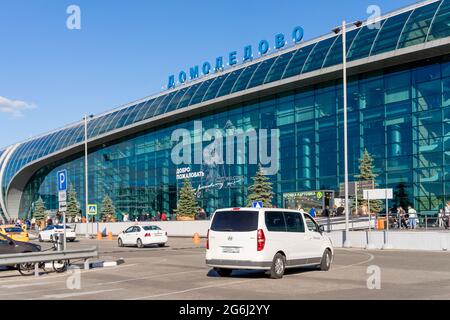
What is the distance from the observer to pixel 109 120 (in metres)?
77.2

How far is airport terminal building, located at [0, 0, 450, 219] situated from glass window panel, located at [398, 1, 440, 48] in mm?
96

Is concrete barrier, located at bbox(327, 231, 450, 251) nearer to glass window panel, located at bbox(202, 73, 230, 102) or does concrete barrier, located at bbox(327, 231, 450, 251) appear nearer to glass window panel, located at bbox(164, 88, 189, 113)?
glass window panel, located at bbox(202, 73, 230, 102)

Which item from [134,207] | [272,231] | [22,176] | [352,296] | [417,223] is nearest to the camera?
[352,296]

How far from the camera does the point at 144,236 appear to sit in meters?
36.3

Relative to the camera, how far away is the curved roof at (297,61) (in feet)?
146

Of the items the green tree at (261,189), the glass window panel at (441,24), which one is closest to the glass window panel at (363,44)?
the glass window panel at (441,24)

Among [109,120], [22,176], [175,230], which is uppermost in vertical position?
[109,120]

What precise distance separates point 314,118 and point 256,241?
38.8 meters

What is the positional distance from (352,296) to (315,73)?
39.5 m

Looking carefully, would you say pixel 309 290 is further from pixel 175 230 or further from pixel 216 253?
pixel 175 230

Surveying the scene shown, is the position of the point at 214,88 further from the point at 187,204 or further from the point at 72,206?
the point at 72,206

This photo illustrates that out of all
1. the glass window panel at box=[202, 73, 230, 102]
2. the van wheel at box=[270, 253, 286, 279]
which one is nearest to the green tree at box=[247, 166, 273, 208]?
the glass window panel at box=[202, 73, 230, 102]

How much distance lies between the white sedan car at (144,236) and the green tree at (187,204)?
24.9m

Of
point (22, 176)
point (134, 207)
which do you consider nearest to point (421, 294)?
→ point (134, 207)
